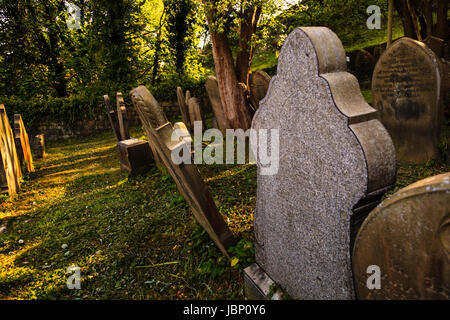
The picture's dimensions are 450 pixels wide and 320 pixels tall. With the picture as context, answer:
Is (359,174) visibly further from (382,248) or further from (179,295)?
(179,295)

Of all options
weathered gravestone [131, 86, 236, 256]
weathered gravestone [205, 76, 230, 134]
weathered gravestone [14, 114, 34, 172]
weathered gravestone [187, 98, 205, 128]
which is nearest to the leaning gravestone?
weathered gravestone [131, 86, 236, 256]

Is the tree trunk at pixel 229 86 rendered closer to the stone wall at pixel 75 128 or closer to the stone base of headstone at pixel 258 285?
the stone base of headstone at pixel 258 285

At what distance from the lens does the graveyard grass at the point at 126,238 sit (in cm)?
298

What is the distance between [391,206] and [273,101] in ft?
3.89

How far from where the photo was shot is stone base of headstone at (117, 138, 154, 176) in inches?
248

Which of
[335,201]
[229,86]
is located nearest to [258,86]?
[229,86]

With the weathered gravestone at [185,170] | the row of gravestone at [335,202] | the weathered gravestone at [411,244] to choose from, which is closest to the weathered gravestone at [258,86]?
the weathered gravestone at [185,170]

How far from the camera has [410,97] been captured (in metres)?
5.14

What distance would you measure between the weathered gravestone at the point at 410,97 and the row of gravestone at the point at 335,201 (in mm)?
4133

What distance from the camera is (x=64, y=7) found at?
54.9 ft

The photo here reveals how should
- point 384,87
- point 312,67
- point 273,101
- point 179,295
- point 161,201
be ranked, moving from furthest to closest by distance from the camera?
point 384,87, point 161,201, point 179,295, point 273,101, point 312,67

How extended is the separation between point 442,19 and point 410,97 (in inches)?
301

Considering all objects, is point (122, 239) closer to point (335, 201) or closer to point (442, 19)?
point (335, 201)
